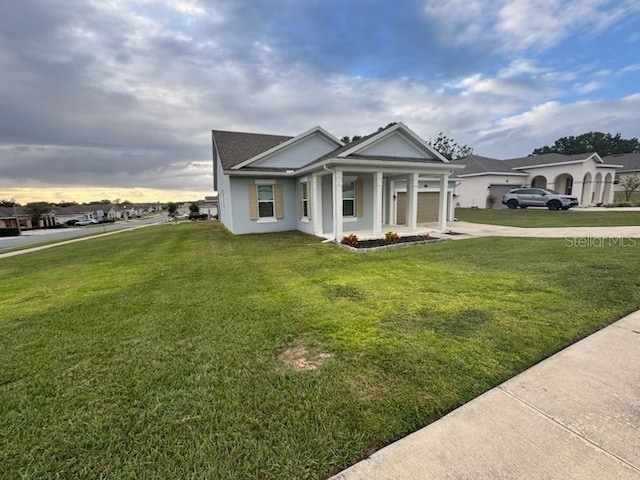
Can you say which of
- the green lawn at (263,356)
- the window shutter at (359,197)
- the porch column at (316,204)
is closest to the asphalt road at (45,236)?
Result: the porch column at (316,204)

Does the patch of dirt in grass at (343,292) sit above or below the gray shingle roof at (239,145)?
below

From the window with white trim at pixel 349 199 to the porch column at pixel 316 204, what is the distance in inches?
50.2

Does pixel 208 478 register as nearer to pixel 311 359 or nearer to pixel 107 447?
pixel 107 447

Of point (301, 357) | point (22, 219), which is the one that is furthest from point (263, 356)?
point (22, 219)

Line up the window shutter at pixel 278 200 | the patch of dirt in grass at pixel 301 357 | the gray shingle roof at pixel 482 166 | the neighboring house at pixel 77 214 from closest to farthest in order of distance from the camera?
1. the patch of dirt in grass at pixel 301 357
2. the window shutter at pixel 278 200
3. the gray shingle roof at pixel 482 166
4. the neighboring house at pixel 77 214

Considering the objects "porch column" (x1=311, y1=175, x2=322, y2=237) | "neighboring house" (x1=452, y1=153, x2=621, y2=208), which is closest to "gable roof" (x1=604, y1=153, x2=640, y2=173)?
"neighboring house" (x1=452, y1=153, x2=621, y2=208)

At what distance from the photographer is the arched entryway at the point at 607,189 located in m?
26.2

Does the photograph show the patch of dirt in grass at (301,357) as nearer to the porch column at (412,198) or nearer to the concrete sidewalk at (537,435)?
the concrete sidewalk at (537,435)

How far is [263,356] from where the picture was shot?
3.04 metres

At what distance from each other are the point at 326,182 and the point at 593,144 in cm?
7271

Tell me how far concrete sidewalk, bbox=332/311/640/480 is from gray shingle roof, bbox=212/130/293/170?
499 inches

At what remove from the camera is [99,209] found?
8231cm

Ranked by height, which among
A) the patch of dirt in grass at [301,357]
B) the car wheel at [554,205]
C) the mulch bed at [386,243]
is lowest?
the patch of dirt in grass at [301,357]

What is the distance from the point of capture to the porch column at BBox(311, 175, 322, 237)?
11.5 m
